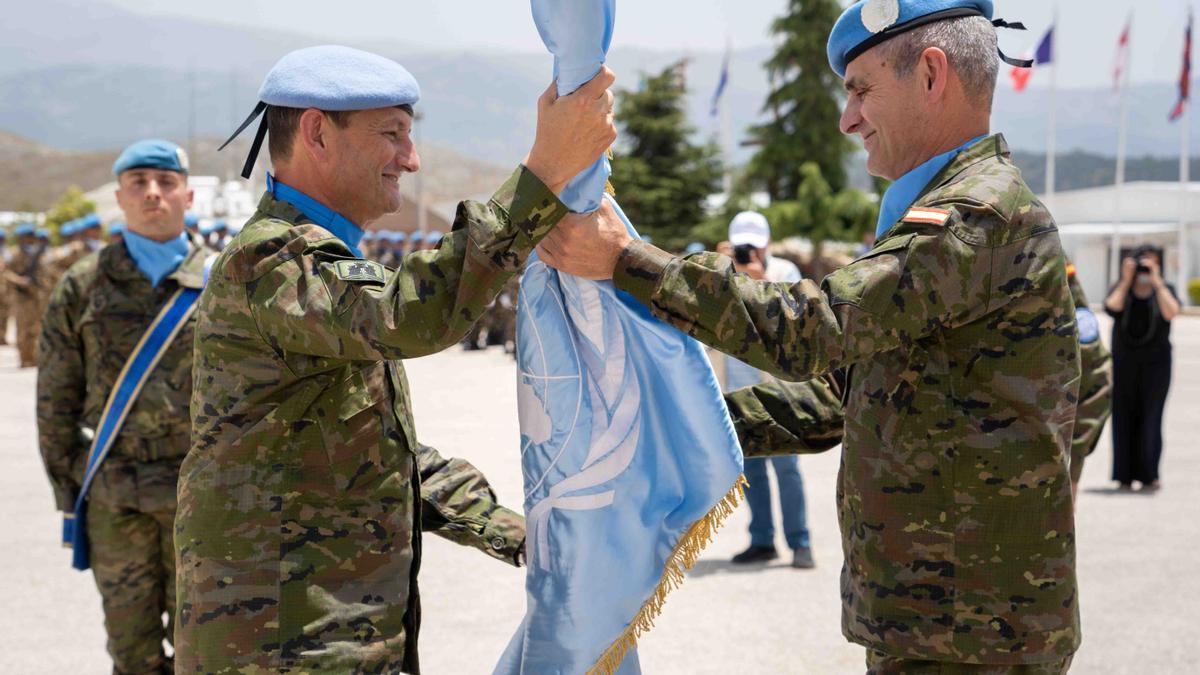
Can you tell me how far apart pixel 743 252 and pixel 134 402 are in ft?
13.8

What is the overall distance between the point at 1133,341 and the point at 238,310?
911cm

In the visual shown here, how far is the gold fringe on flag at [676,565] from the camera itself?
9.41 feet

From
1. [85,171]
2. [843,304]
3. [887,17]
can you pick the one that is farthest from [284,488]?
[85,171]

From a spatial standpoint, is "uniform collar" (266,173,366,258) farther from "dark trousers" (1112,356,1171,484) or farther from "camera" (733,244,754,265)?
"dark trousers" (1112,356,1171,484)

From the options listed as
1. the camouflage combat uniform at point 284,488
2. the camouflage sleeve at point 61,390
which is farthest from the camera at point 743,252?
the camouflage combat uniform at point 284,488

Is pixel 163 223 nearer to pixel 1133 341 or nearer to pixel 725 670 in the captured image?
pixel 725 670

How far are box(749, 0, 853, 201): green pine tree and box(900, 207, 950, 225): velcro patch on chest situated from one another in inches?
1382

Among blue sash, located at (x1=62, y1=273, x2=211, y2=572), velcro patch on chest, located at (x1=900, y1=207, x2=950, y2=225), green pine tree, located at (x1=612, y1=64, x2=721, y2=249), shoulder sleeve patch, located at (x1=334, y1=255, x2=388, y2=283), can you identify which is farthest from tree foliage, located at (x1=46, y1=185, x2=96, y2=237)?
velcro patch on chest, located at (x1=900, y1=207, x2=950, y2=225)

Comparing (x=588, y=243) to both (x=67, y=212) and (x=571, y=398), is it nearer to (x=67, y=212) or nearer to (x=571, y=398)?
(x=571, y=398)

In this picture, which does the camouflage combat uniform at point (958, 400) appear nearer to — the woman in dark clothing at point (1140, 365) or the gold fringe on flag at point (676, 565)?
the gold fringe on flag at point (676, 565)

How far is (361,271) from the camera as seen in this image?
236cm

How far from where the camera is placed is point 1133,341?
1007cm

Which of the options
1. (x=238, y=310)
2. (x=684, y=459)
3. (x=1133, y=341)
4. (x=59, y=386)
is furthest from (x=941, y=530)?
(x=1133, y=341)

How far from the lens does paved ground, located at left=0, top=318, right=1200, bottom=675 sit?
18.6 feet
